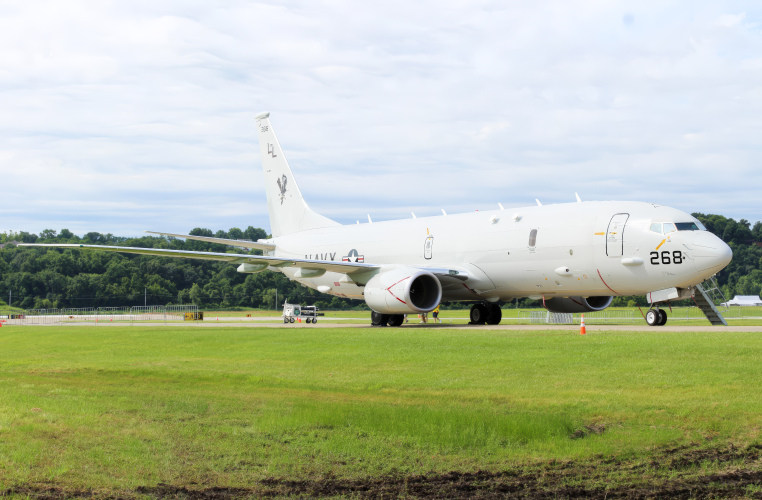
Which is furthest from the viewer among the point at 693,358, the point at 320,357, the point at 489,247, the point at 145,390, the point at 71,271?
the point at 71,271

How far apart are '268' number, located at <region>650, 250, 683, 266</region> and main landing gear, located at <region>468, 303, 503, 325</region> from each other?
874cm

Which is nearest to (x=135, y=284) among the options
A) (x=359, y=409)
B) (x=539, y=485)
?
(x=359, y=409)

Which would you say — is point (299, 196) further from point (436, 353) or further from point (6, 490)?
point (6, 490)

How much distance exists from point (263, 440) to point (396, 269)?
70.4 feet

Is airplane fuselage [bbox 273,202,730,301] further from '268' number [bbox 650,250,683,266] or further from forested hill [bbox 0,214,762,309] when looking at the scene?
forested hill [bbox 0,214,762,309]

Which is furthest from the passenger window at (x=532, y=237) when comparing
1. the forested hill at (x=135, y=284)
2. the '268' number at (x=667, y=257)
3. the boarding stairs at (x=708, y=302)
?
the forested hill at (x=135, y=284)

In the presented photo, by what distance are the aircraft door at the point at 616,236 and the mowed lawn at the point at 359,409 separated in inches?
341

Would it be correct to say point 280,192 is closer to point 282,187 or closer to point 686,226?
point 282,187

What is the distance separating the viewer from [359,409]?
8914mm

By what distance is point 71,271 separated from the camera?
98.8 metres

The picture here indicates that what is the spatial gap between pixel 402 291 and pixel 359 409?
18.4 metres

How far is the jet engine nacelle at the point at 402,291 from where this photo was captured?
2730 centimetres

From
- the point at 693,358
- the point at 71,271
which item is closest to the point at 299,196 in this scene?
the point at 693,358

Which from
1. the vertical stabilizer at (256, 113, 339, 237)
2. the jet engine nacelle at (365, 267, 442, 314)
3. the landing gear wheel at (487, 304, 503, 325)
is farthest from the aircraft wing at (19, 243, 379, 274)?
the vertical stabilizer at (256, 113, 339, 237)
